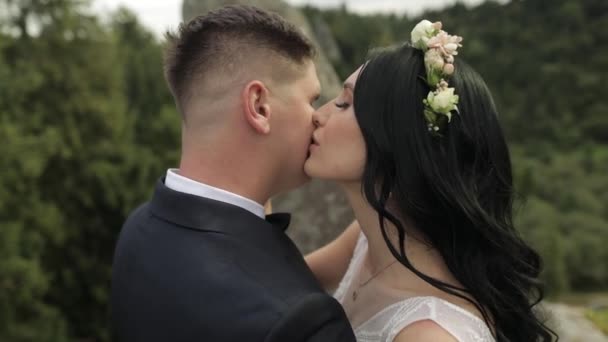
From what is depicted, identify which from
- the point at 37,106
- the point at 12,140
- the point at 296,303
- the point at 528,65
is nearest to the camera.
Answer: the point at 296,303

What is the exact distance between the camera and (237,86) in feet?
7.39

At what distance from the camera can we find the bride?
2275mm

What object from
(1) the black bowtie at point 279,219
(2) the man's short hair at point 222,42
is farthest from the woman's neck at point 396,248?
(2) the man's short hair at point 222,42

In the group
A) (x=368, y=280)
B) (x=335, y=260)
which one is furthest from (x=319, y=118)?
(x=335, y=260)

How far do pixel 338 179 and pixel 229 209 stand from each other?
1.70ft

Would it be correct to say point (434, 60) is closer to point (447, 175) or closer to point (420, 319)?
point (447, 175)

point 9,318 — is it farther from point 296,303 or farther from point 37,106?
point 296,303

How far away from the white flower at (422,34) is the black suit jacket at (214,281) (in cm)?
78

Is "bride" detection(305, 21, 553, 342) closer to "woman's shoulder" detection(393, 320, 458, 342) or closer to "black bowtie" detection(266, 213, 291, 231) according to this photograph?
"woman's shoulder" detection(393, 320, 458, 342)

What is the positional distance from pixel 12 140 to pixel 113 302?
13.8m

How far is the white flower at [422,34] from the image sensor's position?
7.82 ft

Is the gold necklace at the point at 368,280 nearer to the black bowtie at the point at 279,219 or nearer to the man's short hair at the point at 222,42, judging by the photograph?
the black bowtie at the point at 279,219

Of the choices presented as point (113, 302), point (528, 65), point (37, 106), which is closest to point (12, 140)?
point (37, 106)

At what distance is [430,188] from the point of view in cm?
232
